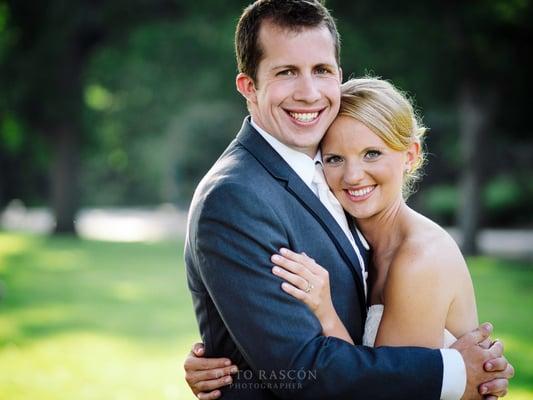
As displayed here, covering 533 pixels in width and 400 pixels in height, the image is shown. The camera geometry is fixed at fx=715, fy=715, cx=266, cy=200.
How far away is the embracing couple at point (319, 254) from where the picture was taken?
277 cm

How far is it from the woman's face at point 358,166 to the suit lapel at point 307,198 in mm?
312

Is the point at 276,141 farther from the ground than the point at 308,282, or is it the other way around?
the point at 276,141

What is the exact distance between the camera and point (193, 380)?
3.27m

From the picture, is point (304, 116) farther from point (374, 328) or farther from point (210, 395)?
point (210, 395)

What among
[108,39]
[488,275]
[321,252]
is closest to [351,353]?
[321,252]

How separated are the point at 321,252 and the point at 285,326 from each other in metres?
0.43

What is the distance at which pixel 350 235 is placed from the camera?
332cm

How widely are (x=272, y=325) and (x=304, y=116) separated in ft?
3.41

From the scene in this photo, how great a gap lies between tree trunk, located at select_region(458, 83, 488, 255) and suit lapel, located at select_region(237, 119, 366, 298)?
52.4 feet

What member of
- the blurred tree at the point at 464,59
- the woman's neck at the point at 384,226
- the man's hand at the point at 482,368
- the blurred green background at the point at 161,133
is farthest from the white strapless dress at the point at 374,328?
the blurred tree at the point at 464,59

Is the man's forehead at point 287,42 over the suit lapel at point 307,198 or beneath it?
over

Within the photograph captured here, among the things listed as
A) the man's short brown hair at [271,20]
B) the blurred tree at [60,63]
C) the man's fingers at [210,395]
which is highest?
the blurred tree at [60,63]

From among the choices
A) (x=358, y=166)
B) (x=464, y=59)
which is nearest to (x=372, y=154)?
(x=358, y=166)

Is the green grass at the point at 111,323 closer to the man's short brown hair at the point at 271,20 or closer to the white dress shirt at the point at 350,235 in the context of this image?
the white dress shirt at the point at 350,235
